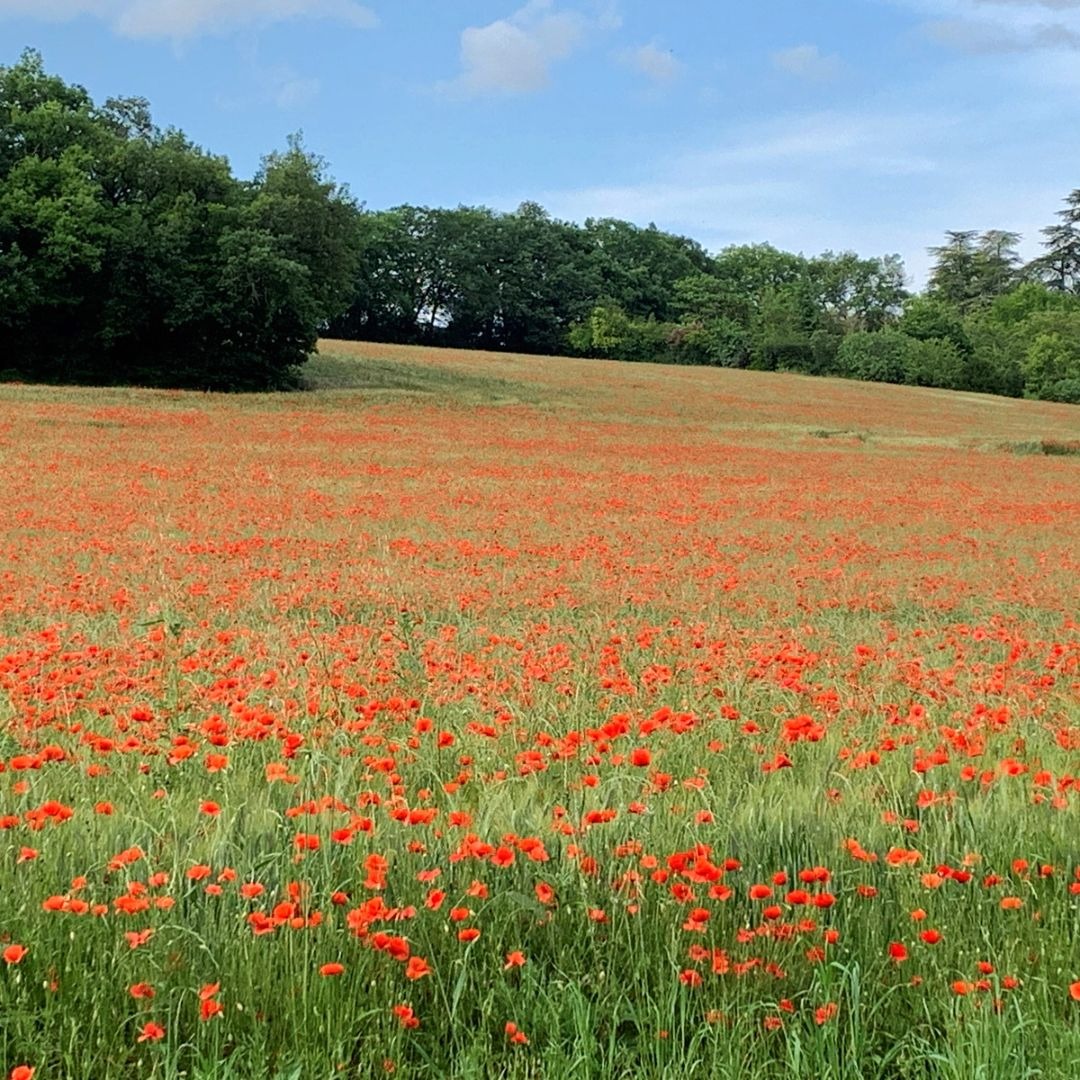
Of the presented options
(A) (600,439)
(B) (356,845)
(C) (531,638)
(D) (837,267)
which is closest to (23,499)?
(C) (531,638)

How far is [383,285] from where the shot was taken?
9375 cm

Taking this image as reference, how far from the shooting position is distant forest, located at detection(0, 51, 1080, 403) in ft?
142

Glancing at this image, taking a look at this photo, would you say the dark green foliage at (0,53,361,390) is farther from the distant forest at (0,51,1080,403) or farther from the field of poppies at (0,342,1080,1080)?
the field of poppies at (0,342,1080,1080)

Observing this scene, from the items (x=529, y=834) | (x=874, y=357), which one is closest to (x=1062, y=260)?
(x=874, y=357)

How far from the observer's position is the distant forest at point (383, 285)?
43.4 meters

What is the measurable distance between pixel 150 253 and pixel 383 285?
51628 millimetres

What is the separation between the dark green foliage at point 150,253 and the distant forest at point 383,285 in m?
0.09

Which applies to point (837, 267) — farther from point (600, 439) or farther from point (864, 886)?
point (864, 886)

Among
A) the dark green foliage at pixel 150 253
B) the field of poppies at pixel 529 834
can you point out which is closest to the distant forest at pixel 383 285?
the dark green foliage at pixel 150 253

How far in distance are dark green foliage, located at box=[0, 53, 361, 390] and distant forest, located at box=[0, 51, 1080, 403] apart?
87 mm

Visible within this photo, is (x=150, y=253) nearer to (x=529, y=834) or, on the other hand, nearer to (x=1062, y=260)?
(x=529, y=834)

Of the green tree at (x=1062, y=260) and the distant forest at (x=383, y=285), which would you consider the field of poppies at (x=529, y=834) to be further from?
the green tree at (x=1062, y=260)

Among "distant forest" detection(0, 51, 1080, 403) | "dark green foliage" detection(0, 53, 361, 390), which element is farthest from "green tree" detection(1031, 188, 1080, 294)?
"dark green foliage" detection(0, 53, 361, 390)

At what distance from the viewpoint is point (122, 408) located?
35750 millimetres
